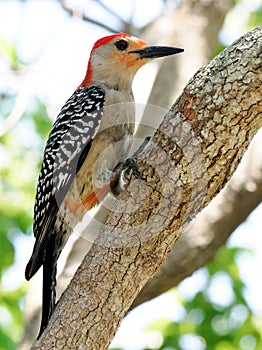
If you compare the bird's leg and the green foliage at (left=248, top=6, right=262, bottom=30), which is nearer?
the bird's leg

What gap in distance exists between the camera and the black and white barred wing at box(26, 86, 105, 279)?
5723 millimetres

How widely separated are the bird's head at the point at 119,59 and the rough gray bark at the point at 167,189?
71.5 inches

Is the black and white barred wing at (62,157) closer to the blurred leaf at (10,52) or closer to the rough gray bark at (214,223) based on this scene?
the rough gray bark at (214,223)

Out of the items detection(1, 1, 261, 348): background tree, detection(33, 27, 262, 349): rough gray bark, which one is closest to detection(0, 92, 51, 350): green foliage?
detection(1, 1, 261, 348): background tree

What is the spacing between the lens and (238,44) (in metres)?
4.46

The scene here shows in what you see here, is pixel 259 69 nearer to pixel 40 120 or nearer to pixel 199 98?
pixel 199 98

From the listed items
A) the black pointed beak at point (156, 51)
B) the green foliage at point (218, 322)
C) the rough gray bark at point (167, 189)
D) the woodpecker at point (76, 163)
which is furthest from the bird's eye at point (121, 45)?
the green foliage at point (218, 322)

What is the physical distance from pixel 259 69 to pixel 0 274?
5.43 metres

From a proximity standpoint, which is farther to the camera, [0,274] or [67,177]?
[0,274]

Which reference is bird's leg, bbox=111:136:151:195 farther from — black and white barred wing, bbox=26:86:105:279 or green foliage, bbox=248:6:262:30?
green foliage, bbox=248:6:262:30

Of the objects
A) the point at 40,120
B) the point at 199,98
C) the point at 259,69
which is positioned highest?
the point at 259,69

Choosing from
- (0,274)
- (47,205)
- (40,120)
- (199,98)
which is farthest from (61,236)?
(40,120)

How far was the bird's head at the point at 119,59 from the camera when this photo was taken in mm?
6418

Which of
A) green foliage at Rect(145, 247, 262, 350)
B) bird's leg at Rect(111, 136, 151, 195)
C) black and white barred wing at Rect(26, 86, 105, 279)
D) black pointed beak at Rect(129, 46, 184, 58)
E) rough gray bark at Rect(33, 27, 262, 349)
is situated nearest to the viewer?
rough gray bark at Rect(33, 27, 262, 349)
